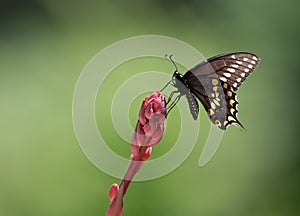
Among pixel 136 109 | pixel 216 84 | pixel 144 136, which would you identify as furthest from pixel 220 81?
pixel 136 109

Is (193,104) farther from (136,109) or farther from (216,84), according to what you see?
(136,109)

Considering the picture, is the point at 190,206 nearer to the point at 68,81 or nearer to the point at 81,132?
the point at 81,132

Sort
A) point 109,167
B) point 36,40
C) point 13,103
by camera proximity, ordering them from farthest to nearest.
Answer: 1. point 36,40
2. point 13,103
3. point 109,167

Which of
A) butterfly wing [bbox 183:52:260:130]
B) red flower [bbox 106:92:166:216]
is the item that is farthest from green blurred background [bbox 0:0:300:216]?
red flower [bbox 106:92:166:216]

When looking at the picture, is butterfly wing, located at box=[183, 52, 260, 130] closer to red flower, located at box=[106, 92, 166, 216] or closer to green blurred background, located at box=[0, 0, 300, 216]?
red flower, located at box=[106, 92, 166, 216]

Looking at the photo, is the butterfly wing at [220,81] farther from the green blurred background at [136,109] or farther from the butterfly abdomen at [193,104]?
the green blurred background at [136,109]

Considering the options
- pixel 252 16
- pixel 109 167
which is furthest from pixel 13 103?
pixel 252 16
